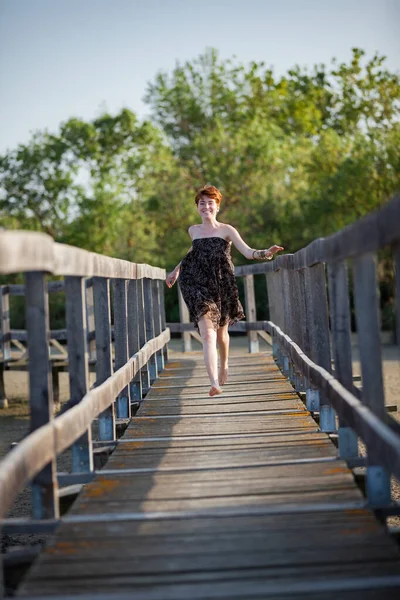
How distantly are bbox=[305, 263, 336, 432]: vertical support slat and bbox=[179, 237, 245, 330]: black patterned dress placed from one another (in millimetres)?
1276

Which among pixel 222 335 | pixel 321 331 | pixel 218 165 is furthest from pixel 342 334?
pixel 218 165

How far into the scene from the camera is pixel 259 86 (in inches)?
2025

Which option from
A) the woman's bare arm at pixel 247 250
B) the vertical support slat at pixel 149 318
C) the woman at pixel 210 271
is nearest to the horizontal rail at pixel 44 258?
the woman at pixel 210 271

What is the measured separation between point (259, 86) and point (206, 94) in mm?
3466

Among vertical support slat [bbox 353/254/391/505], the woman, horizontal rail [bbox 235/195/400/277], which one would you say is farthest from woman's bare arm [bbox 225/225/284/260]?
vertical support slat [bbox 353/254/391/505]

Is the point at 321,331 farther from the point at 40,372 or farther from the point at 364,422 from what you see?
the point at 40,372

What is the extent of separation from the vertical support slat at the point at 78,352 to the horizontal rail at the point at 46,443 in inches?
3.2

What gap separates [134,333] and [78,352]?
3.43 m

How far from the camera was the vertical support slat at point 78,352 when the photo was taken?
512 cm

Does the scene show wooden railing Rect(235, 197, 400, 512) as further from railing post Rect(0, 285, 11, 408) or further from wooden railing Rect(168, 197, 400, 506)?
railing post Rect(0, 285, 11, 408)

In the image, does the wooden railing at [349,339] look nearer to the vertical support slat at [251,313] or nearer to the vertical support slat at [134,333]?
the vertical support slat at [134,333]

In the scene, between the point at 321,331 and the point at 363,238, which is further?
the point at 321,331

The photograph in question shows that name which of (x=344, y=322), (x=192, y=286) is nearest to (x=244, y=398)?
(x=192, y=286)

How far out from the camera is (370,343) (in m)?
4.41
